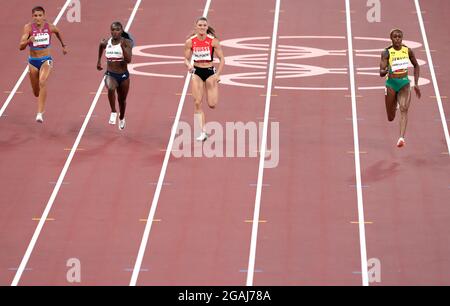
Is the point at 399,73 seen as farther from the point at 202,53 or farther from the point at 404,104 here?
the point at 202,53

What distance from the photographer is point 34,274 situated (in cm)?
1633

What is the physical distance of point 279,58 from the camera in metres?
24.2

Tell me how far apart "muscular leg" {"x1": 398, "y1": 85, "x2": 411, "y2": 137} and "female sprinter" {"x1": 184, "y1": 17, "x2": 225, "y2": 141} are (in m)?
2.66

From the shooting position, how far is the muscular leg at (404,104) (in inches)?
780

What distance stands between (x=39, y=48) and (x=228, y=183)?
384 cm

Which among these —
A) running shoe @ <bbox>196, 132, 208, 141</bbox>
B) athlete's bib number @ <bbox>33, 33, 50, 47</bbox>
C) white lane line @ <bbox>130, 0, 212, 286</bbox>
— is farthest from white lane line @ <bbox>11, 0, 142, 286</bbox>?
running shoe @ <bbox>196, 132, 208, 141</bbox>

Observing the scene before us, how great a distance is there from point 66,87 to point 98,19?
378 cm

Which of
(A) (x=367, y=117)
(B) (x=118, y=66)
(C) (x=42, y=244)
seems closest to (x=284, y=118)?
(A) (x=367, y=117)

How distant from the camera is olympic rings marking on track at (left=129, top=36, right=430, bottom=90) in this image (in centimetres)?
2328

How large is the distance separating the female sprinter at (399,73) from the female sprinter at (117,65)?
12.5 feet

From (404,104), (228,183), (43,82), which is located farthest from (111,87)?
(404,104)

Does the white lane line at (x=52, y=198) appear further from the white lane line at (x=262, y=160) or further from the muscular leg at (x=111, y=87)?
the white lane line at (x=262, y=160)

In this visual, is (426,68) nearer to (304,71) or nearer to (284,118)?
(304,71)

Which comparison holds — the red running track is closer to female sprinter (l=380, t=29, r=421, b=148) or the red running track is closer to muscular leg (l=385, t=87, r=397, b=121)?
muscular leg (l=385, t=87, r=397, b=121)
